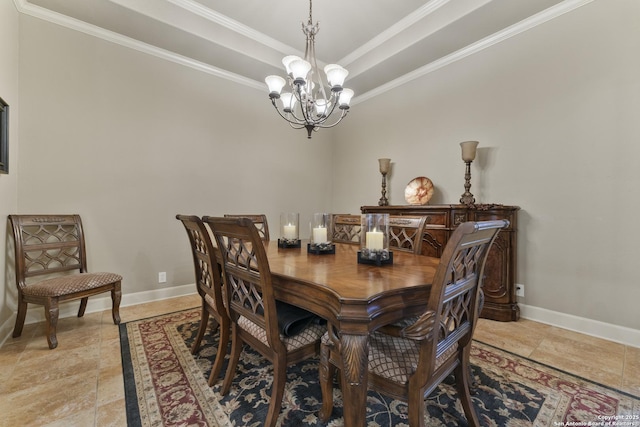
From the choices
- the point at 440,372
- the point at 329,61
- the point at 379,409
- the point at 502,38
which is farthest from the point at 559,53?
the point at 379,409

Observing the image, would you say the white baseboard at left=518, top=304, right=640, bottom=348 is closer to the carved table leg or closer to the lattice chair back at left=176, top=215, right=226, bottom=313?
the carved table leg

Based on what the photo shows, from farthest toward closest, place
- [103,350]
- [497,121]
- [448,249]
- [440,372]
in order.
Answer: [497,121] < [103,350] < [440,372] < [448,249]

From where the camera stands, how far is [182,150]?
316 cm

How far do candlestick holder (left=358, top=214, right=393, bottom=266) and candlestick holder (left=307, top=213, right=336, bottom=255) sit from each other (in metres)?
0.31

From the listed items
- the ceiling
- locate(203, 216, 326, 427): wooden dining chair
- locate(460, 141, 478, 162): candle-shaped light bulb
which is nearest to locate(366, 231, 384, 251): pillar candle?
locate(203, 216, 326, 427): wooden dining chair

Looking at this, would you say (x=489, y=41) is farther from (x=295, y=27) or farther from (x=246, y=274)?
(x=246, y=274)

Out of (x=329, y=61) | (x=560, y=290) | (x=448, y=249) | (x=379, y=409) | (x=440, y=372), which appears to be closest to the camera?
(x=448, y=249)

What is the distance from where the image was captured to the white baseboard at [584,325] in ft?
6.75

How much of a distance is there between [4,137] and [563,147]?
180 inches

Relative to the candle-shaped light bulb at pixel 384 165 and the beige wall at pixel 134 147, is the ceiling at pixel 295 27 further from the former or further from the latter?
the candle-shaped light bulb at pixel 384 165

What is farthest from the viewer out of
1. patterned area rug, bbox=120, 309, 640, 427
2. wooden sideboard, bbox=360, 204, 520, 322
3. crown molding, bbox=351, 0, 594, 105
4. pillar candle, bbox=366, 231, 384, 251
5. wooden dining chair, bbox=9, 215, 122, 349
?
wooden sideboard, bbox=360, 204, 520, 322

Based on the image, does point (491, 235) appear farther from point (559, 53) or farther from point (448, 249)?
point (559, 53)

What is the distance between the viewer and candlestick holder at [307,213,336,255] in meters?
1.72

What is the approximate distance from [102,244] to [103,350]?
3.98 ft
